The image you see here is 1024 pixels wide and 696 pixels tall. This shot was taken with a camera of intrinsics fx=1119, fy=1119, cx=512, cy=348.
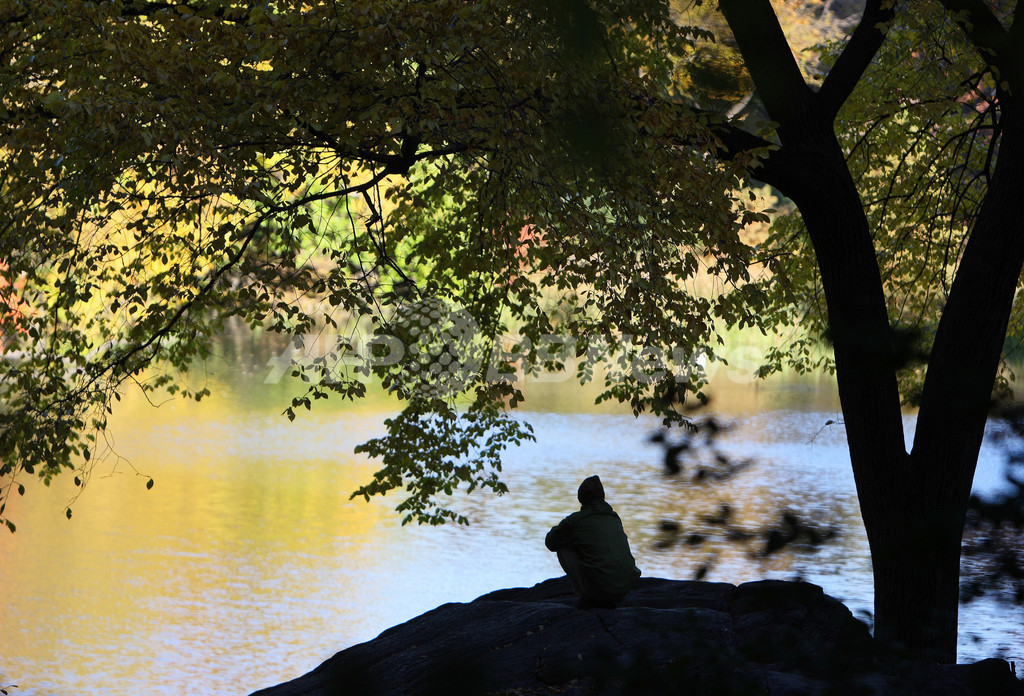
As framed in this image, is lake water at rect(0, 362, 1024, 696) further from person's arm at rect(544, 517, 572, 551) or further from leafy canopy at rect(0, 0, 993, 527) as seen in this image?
leafy canopy at rect(0, 0, 993, 527)

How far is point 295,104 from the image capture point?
7191mm

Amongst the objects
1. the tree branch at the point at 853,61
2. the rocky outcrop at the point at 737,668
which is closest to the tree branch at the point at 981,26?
the tree branch at the point at 853,61

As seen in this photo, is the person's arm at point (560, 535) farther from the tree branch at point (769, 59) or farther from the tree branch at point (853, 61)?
the tree branch at point (853, 61)

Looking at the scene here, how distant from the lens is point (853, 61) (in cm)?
790

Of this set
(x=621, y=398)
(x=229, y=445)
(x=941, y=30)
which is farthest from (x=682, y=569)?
(x=229, y=445)

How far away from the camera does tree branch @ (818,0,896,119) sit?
785cm

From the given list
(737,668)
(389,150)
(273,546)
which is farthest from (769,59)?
(273,546)

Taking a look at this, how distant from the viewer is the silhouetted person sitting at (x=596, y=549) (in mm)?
8258

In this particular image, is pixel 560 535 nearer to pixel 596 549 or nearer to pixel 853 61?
pixel 596 549

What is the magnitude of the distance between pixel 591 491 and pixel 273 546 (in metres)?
11.1

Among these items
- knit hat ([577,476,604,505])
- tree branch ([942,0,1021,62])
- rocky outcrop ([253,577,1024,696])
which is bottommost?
rocky outcrop ([253,577,1024,696])

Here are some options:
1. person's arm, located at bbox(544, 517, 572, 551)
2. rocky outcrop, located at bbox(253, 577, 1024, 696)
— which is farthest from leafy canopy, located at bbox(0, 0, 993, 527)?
rocky outcrop, located at bbox(253, 577, 1024, 696)

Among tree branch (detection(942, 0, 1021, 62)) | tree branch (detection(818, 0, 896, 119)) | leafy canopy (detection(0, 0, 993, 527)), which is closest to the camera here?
tree branch (detection(942, 0, 1021, 62))

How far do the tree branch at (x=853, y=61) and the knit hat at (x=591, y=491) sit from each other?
311 cm
